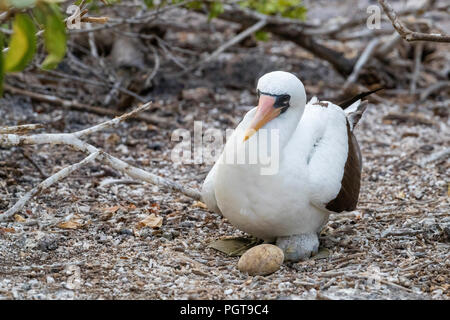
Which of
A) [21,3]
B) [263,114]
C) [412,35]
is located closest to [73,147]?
[263,114]

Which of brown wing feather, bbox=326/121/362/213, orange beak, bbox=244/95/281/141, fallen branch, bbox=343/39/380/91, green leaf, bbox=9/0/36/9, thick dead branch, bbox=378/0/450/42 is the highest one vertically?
green leaf, bbox=9/0/36/9

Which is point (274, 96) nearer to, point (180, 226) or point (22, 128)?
point (180, 226)

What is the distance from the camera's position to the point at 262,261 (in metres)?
3.63

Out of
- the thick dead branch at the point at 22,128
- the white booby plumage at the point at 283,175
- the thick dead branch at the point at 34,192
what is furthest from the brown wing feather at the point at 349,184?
the thick dead branch at the point at 22,128

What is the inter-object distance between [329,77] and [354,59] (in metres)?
0.48

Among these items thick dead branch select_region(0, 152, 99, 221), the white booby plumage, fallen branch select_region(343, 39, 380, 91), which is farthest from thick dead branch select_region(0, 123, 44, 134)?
fallen branch select_region(343, 39, 380, 91)

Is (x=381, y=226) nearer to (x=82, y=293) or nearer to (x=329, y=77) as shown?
(x=82, y=293)

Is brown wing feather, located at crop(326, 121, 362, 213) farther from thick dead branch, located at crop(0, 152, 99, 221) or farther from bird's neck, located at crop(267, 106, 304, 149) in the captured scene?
thick dead branch, located at crop(0, 152, 99, 221)

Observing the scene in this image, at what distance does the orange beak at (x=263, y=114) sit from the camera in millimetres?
3586

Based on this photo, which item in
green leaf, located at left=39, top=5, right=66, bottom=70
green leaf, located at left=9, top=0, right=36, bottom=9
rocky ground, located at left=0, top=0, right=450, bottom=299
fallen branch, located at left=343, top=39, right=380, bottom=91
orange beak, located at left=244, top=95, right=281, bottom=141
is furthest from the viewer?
fallen branch, located at left=343, top=39, right=380, bottom=91

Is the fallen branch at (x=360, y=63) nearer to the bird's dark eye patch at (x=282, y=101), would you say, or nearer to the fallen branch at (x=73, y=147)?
the fallen branch at (x=73, y=147)

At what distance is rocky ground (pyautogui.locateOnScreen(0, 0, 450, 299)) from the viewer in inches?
136

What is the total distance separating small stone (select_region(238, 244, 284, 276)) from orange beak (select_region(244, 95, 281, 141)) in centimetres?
62

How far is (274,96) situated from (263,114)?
13 centimetres
